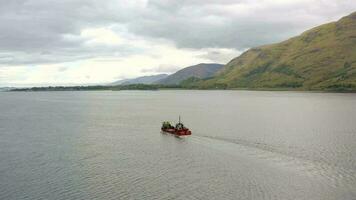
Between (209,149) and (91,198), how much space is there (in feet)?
153

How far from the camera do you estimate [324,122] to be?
163 metres

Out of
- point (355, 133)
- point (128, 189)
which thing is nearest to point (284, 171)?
point (128, 189)

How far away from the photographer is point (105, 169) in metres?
83.6

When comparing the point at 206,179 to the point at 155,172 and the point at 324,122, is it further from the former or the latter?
the point at 324,122

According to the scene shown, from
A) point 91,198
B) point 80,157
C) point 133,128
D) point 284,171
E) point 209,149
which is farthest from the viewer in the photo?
point 133,128

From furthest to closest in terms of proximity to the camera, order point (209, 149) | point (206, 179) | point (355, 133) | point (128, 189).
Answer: point (355, 133) < point (209, 149) < point (206, 179) < point (128, 189)

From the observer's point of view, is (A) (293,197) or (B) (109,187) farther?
(B) (109,187)

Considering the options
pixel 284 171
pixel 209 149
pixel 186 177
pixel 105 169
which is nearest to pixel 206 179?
pixel 186 177

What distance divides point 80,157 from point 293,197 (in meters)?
50.8

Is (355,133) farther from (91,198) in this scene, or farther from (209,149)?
(91,198)

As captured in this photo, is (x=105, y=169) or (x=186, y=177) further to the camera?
(x=105, y=169)

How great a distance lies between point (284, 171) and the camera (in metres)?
80.6

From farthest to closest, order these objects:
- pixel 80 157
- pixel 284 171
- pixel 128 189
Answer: pixel 80 157 < pixel 284 171 < pixel 128 189

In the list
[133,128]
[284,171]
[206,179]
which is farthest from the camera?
[133,128]
